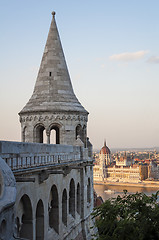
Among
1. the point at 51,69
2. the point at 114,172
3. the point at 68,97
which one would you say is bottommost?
the point at 114,172

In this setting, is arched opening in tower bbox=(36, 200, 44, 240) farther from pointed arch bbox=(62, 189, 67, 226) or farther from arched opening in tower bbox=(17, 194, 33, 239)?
pointed arch bbox=(62, 189, 67, 226)

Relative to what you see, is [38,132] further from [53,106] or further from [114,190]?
[114,190]

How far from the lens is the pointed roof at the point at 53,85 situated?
1557cm

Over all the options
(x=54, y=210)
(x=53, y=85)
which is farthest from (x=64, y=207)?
(x=53, y=85)

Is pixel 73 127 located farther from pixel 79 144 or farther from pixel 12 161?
pixel 12 161

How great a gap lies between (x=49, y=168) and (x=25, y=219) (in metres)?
1.64

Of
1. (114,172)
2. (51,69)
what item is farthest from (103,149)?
(51,69)

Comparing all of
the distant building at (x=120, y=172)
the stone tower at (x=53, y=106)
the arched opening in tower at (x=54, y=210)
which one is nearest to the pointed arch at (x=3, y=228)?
the arched opening in tower at (x=54, y=210)

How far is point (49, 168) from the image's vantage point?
414 inches

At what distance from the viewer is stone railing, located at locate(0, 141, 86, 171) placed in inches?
323

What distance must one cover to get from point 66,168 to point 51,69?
539 cm

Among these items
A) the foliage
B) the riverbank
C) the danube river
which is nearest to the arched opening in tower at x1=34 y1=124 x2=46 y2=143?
the foliage

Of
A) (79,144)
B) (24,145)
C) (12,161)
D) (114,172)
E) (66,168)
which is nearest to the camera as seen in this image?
(12,161)

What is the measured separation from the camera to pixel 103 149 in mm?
142750
